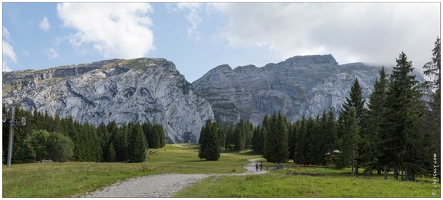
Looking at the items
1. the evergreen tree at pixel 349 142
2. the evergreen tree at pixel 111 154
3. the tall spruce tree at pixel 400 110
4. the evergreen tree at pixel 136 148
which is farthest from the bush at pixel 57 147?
the tall spruce tree at pixel 400 110

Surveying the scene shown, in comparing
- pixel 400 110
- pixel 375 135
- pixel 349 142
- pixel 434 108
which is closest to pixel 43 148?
pixel 349 142

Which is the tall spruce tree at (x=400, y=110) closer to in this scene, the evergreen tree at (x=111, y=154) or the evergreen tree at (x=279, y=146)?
the evergreen tree at (x=279, y=146)

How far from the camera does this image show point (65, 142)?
73.5m

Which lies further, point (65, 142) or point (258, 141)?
point (258, 141)

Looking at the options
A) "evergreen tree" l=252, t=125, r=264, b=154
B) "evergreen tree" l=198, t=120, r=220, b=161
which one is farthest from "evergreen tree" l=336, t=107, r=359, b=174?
"evergreen tree" l=252, t=125, r=264, b=154

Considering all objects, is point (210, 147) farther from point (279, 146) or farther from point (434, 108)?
point (434, 108)

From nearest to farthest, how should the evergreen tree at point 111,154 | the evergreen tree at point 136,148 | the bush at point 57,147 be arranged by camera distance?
the bush at point 57,147
the evergreen tree at point 136,148
the evergreen tree at point 111,154

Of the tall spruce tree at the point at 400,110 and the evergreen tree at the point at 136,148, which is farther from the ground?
the tall spruce tree at the point at 400,110

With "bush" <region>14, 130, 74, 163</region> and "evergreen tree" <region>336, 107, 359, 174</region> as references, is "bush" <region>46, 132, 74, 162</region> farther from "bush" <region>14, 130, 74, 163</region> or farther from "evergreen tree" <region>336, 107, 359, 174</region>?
"evergreen tree" <region>336, 107, 359, 174</region>

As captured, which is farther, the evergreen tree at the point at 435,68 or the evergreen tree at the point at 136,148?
the evergreen tree at the point at 136,148

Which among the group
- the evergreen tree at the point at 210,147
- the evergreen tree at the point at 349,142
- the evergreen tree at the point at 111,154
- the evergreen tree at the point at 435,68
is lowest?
the evergreen tree at the point at 111,154

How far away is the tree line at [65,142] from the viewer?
67438 millimetres

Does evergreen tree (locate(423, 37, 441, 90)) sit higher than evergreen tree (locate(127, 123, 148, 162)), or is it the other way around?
evergreen tree (locate(423, 37, 441, 90))

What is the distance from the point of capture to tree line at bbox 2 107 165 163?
221 feet
